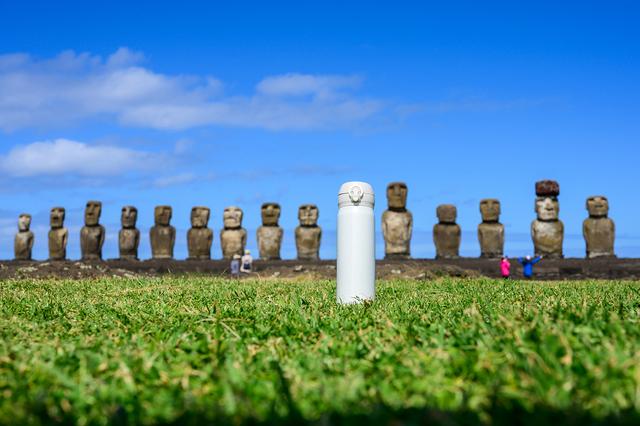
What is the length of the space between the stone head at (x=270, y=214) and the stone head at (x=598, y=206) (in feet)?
35.6

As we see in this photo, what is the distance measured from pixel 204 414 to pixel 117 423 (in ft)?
1.09

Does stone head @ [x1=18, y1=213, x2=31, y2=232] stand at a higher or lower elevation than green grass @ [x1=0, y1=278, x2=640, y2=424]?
higher

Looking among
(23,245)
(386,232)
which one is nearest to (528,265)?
(386,232)

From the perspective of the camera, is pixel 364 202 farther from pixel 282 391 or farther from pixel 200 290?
pixel 282 391

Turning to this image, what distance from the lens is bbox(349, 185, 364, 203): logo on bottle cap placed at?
798 centimetres

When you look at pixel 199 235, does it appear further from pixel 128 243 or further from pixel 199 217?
pixel 128 243

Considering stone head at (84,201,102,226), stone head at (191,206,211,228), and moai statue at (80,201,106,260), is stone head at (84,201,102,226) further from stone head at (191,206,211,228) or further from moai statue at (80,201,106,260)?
stone head at (191,206,211,228)

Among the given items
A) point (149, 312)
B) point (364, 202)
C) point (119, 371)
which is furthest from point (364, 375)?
point (364, 202)

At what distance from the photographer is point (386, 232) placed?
23578 mm

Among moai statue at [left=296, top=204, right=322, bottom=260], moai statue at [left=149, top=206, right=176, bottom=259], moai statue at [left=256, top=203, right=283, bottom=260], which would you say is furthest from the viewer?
moai statue at [left=149, top=206, right=176, bottom=259]

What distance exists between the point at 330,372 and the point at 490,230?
20.9 metres

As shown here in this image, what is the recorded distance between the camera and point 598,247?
76.5ft

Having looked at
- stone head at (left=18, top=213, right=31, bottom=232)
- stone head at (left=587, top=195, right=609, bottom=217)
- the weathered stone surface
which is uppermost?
the weathered stone surface

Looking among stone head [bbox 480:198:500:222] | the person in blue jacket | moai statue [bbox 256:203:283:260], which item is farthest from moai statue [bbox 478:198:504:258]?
moai statue [bbox 256:203:283:260]
